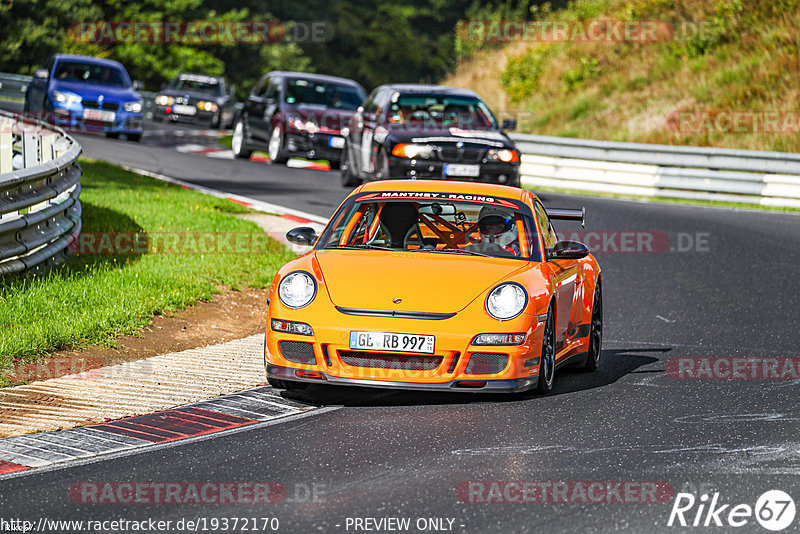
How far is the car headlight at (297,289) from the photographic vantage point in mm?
7918

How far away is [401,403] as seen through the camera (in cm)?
805

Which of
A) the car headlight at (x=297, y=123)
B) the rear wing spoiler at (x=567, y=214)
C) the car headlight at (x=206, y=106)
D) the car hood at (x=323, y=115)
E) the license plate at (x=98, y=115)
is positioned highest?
the rear wing spoiler at (x=567, y=214)

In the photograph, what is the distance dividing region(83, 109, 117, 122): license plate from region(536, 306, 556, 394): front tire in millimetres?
21507

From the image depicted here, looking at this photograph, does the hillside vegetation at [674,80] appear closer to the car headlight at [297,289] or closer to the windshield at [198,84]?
the windshield at [198,84]

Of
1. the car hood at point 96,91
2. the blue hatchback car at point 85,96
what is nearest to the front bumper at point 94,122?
the blue hatchback car at point 85,96

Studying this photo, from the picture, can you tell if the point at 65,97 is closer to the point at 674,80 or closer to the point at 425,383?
the point at 674,80

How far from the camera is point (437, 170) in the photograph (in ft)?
60.4

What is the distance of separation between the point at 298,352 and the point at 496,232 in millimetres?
1871

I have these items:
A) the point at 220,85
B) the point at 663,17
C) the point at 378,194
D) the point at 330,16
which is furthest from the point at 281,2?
the point at 378,194

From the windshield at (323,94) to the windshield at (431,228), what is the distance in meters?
16.2

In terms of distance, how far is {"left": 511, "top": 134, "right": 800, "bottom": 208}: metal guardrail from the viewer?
22.0 m

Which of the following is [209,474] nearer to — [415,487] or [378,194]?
[415,487]

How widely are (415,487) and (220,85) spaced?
1416 inches

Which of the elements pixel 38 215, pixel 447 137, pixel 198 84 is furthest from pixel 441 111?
pixel 198 84
